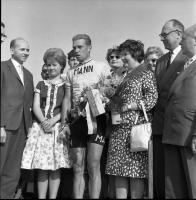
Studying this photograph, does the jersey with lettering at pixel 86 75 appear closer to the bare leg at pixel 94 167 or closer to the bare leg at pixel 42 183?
the bare leg at pixel 94 167

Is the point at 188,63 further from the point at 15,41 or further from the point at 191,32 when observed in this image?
the point at 15,41

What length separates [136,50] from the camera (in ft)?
14.6

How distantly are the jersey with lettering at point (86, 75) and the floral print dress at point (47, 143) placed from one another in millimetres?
282

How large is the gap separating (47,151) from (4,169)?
582mm

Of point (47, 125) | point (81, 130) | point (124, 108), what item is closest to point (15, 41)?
point (47, 125)

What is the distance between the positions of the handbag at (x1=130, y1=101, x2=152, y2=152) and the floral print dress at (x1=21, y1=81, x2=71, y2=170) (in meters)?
1.02

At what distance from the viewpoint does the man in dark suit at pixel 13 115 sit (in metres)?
4.56

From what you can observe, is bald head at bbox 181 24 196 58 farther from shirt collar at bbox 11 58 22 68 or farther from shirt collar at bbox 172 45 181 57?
shirt collar at bbox 11 58 22 68

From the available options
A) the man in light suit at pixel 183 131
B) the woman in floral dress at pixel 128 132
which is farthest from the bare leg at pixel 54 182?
the man in light suit at pixel 183 131

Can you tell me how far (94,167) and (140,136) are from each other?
2.61 ft

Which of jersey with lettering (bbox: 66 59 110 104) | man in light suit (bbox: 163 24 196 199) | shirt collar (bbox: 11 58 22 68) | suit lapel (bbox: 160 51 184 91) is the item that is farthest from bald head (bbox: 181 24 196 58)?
shirt collar (bbox: 11 58 22 68)

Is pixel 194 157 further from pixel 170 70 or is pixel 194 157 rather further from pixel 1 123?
pixel 1 123

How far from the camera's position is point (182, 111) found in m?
4.08

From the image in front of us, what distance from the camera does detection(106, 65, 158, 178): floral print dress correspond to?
4.21 meters
